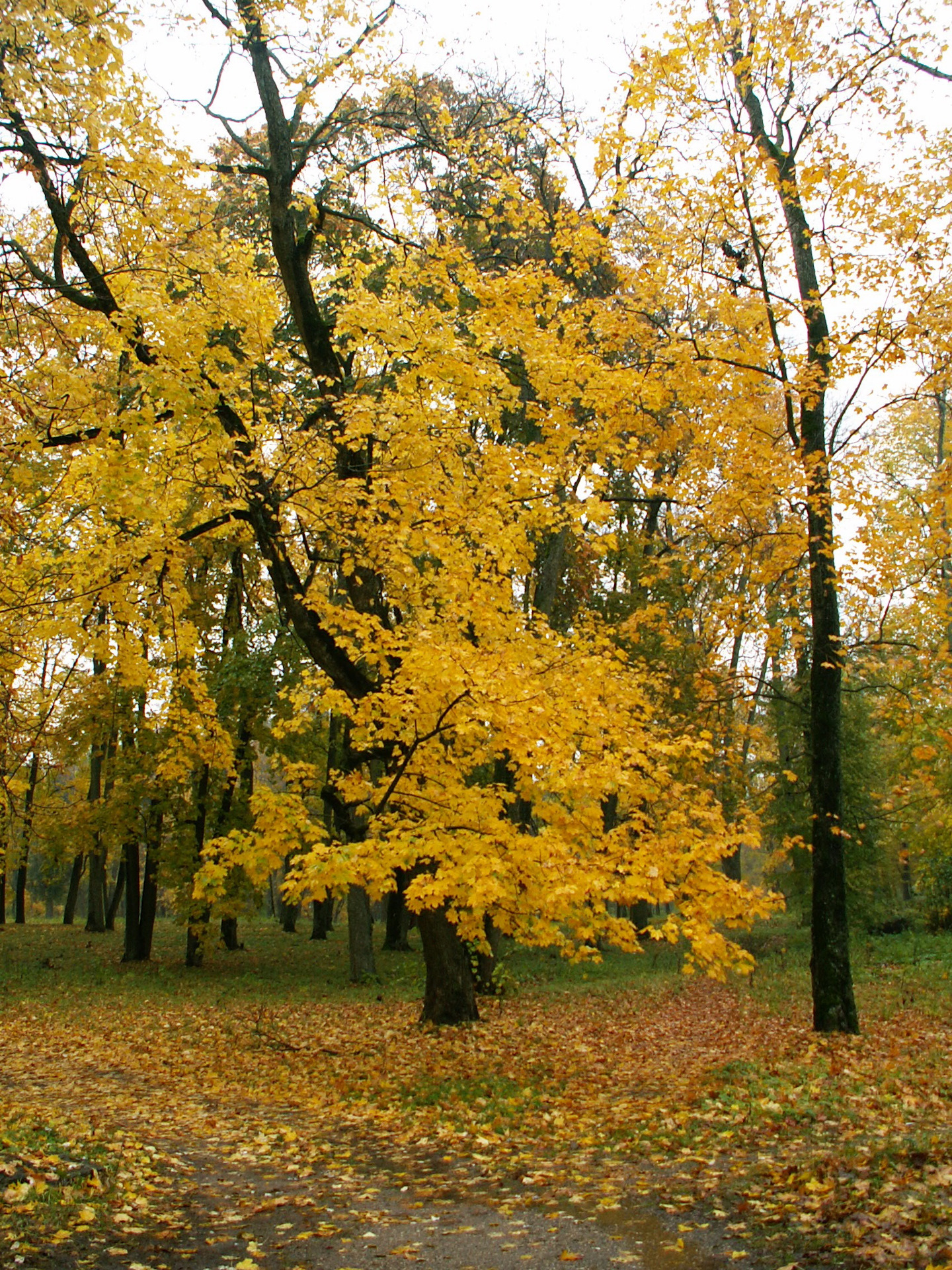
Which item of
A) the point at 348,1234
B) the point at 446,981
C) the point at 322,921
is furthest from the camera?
the point at 322,921

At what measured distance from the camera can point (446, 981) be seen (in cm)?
1062

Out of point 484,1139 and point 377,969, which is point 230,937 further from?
point 484,1139

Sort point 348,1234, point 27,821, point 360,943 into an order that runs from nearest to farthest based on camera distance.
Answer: point 348,1234 → point 27,821 → point 360,943

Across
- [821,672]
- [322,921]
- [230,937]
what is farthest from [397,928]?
[821,672]

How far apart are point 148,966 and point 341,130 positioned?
16.8m

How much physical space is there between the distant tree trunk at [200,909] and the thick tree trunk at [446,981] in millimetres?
8495

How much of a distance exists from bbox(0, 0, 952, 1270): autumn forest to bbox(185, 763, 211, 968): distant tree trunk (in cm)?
486

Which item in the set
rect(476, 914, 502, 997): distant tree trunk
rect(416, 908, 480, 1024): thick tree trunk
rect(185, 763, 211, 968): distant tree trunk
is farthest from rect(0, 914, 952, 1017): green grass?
rect(416, 908, 480, 1024): thick tree trunk

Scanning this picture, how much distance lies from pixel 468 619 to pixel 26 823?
1459cm

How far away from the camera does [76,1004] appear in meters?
14.8

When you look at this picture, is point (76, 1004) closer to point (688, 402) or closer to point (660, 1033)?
point (660, 1033)

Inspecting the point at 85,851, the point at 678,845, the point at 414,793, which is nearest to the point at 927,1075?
the point at 678,845

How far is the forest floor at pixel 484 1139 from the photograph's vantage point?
4.19 meters

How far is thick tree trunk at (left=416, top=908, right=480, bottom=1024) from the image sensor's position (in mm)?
10594
